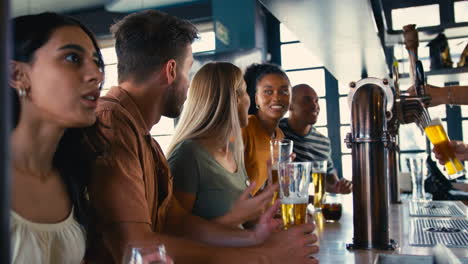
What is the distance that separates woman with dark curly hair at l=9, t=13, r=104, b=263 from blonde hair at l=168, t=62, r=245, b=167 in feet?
2.51

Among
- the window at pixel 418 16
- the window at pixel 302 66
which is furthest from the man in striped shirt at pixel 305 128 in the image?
the window at pixel 302 66

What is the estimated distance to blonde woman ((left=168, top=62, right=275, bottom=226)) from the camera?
5.70ft

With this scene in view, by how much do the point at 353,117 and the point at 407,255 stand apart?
0.35 meters

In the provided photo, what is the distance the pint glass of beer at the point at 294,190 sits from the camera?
1.02m

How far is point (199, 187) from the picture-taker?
1742 mm

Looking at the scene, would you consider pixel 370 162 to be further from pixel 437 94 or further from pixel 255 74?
pixel 255 74

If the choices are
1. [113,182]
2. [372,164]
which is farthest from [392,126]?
[113,182]

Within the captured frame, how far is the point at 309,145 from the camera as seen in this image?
356 cm

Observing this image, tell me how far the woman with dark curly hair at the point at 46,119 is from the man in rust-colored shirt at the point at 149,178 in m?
0.08

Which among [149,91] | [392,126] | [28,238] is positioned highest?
[149,91]

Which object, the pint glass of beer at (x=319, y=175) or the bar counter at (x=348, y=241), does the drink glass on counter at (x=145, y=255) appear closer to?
the bar counter at (x=348, y=241)

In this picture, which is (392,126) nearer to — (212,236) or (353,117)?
(353,117)

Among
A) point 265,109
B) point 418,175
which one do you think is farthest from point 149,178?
point 265,109

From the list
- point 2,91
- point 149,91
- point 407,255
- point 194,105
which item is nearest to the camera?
point 2,91
